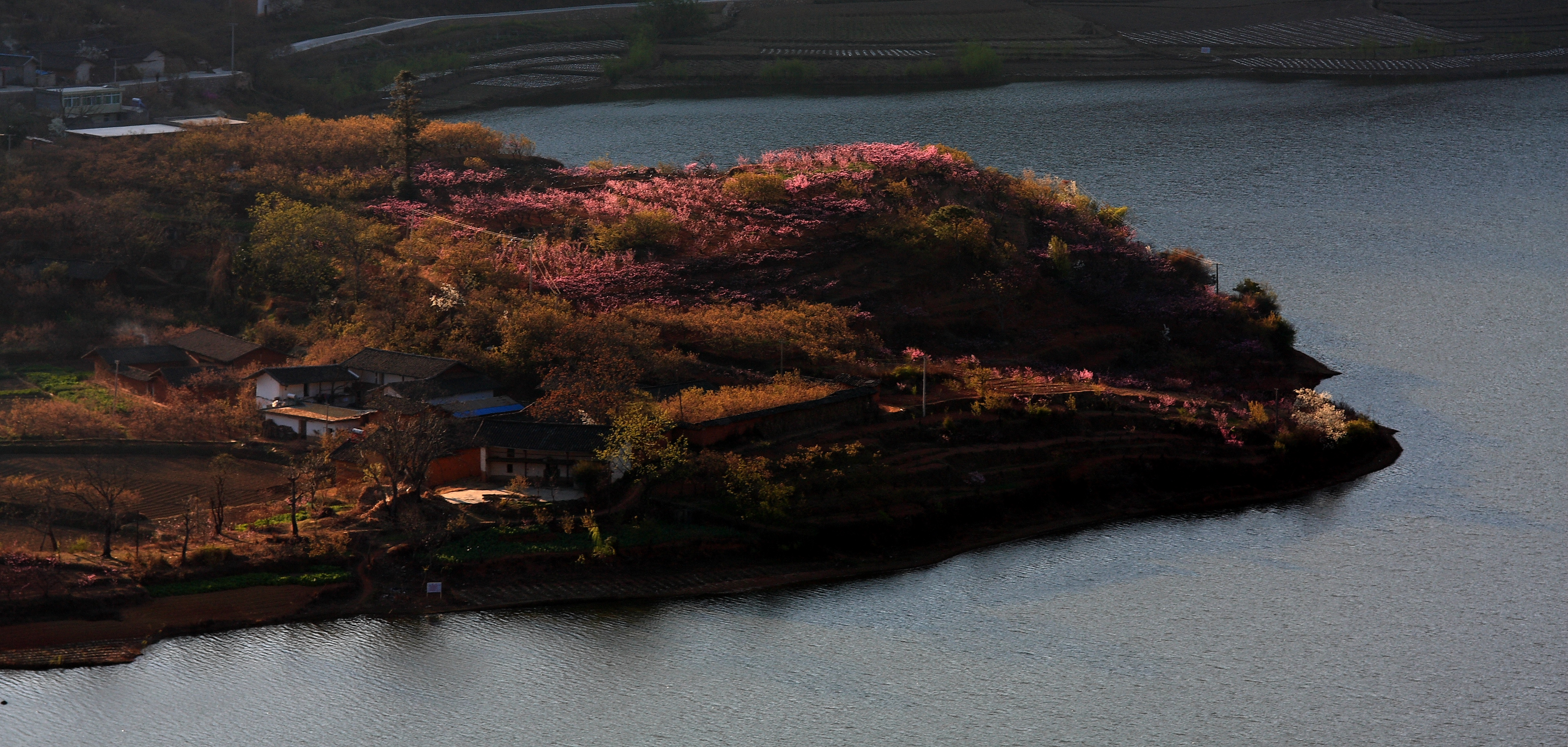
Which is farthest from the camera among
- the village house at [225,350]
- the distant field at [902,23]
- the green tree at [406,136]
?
the distant field at [902,23]

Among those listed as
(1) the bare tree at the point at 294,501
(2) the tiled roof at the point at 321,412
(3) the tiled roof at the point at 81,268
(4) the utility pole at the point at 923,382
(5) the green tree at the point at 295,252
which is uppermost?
(5) the green tree at the point at 295,252

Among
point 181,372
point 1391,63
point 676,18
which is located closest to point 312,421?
point 181,372

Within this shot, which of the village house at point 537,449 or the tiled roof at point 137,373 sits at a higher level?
the village house at point 537,449

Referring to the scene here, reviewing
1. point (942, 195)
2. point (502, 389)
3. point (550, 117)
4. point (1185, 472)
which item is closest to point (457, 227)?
point (502, 389)

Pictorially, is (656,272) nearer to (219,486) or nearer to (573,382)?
(573,382)

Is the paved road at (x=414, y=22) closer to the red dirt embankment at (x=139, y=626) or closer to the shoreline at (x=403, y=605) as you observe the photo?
the red dirt embankment at (x=139, y=626)

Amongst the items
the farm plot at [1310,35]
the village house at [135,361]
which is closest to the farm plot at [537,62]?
the farm plot at [1310,35]

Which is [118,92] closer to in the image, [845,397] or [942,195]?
[942,195]
